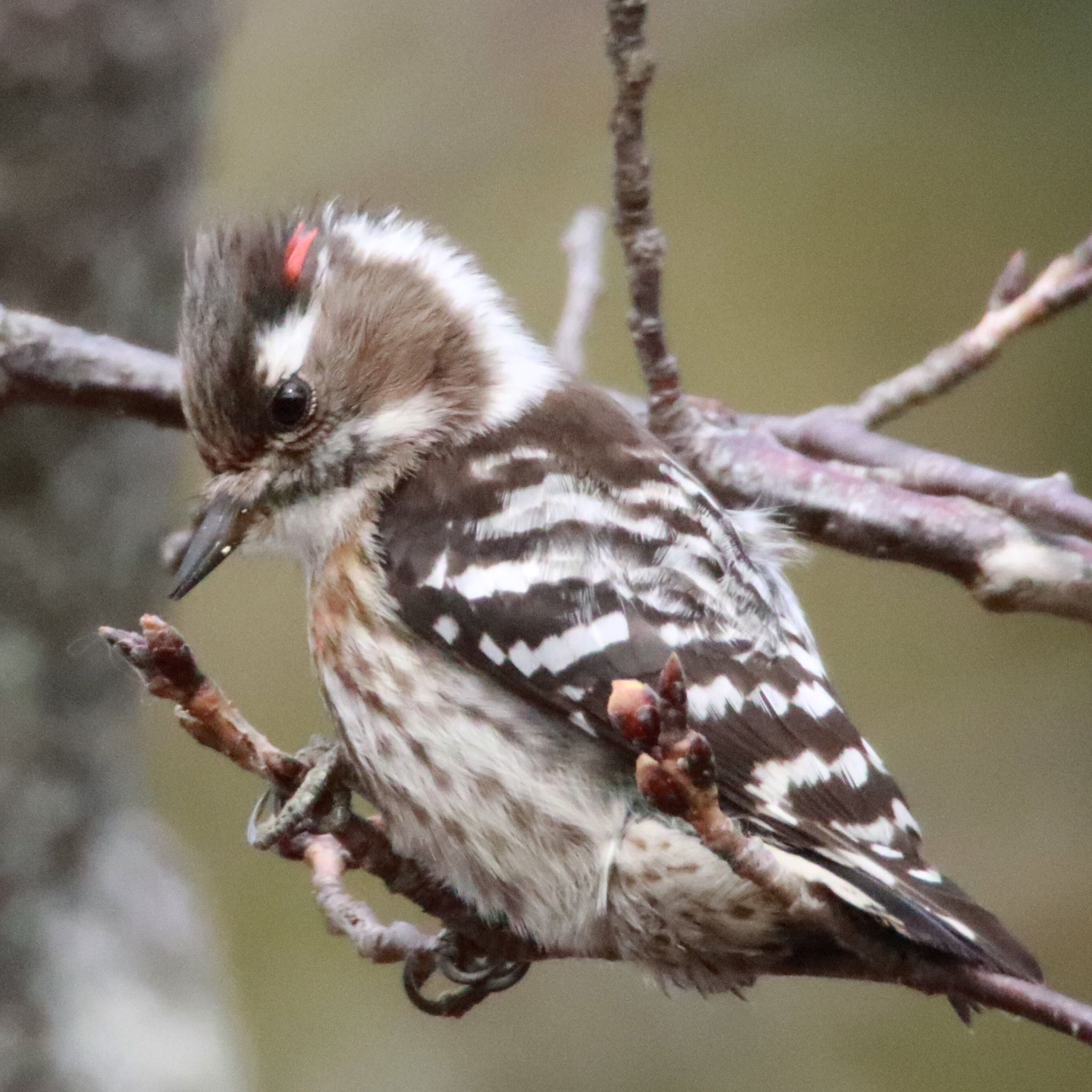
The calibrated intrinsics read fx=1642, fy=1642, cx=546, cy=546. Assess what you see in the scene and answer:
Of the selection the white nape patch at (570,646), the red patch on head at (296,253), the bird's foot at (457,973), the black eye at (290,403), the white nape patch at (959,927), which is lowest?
the white nape patch at (959,927)

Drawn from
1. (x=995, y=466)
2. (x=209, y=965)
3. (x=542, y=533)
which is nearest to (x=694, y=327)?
(x=995, y=466)

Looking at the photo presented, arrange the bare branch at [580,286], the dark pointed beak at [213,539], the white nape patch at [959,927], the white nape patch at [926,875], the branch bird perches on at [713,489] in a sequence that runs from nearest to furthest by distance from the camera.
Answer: the branch bird perches on at [713,489], the white nape patch at [959,927], the white nape patch at [926,875], the dark pointed beak at [213,539], the bare branch at [580,286]

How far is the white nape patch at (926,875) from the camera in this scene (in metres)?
1.80

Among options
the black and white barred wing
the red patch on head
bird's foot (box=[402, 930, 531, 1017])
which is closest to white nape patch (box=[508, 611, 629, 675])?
the black and white barred wing

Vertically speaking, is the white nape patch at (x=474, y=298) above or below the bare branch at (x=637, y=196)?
above

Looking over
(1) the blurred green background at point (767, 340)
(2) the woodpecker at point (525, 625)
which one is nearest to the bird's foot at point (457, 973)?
(2) the woodpecker at point (525, 625)

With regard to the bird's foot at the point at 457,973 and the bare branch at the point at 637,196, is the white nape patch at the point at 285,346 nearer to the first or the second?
the bare branch at the point at 637,196

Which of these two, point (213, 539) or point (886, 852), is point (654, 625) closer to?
A: point (886, 852)

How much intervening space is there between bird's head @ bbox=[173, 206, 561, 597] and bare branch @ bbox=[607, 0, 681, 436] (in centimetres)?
21

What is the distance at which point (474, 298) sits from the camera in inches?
99.2

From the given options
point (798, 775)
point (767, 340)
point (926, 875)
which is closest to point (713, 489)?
point (798, 775)

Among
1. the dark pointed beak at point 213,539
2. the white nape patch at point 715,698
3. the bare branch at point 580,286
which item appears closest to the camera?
the white nape patch at point 715,698

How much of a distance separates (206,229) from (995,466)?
247 centimetres

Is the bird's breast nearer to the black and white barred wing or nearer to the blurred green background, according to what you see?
the black and white barred wing
